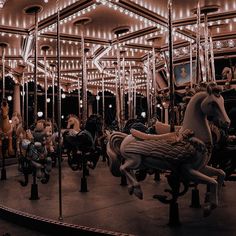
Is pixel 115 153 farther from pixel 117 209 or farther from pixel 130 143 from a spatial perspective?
pixel 117 209

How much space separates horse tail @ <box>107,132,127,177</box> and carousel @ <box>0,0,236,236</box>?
0.5 inches

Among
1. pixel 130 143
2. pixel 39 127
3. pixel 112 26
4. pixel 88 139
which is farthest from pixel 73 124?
pixel 130 143

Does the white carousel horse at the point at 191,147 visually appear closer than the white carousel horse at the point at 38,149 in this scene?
Yes

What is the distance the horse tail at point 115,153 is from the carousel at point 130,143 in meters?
0.01

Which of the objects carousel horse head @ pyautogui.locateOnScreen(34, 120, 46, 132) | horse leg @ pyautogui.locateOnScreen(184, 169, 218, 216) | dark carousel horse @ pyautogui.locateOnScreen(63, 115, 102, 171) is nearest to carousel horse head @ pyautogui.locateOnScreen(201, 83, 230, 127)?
horse leg @ pyautogui.locateOnScreen(184, 169, 218, 216)

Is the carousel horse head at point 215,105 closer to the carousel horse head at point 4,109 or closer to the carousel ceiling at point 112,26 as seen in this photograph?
the carousel ceiling at point 112,26

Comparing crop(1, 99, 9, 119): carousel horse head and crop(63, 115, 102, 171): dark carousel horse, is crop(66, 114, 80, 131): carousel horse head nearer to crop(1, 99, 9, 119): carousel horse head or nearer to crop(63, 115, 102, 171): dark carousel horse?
crop(63, 115, 102, 171): dark carousel horse

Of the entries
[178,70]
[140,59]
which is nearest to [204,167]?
[178,70]

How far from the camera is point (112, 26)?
9.30 meters

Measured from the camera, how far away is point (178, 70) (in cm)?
1296

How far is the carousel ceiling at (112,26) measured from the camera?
299 inches

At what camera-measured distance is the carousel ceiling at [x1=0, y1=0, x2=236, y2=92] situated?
7.59 m

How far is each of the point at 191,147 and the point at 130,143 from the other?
30.5 inches

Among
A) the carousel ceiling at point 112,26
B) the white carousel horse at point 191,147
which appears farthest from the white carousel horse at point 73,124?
the white carousel horse at point 191,147
